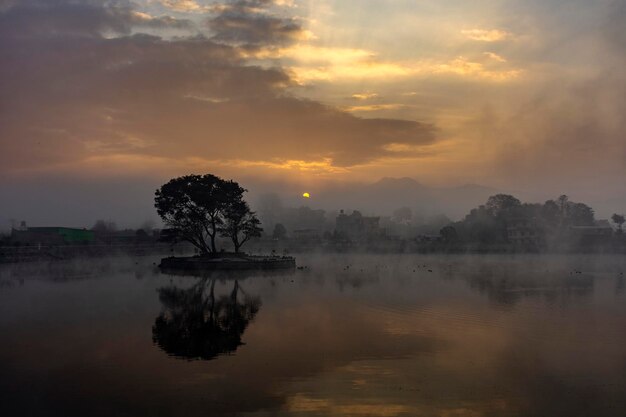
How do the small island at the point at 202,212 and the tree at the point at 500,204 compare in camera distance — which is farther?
the tree at the point at 500,204

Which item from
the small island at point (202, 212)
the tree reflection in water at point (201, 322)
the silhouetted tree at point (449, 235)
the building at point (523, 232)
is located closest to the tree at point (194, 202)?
the small island at point (202, 212)

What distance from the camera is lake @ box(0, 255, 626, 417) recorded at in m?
16.0

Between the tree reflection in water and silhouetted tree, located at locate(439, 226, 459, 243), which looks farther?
silhouetted tree, located at locate(439, 226, 459, 243)

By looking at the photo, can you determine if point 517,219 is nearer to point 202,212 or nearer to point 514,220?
point 514,220

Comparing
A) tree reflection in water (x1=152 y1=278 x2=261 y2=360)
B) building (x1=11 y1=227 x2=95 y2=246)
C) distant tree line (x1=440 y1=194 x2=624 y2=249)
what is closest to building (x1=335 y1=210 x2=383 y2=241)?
distant tree line (x1=440 y1=194 x2=624 y2=249)

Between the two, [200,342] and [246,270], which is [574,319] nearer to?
[200,342]

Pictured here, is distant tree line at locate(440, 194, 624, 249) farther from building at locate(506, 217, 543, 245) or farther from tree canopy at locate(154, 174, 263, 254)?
tree canopy at locate(154, 174, 263, 254)

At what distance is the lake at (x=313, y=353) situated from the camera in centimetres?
1598

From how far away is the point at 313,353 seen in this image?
72.1 feet

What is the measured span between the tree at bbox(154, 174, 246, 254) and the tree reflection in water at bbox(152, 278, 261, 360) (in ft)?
86.7

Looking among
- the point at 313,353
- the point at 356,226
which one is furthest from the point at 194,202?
the point at 356,226

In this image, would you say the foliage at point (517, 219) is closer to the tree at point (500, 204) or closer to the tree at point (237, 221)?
the tree at point (500, 204)

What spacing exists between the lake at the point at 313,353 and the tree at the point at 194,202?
27702 millimetres

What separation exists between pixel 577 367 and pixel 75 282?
147ft
